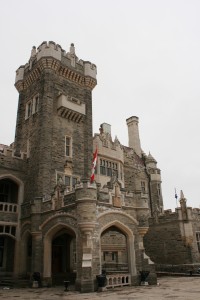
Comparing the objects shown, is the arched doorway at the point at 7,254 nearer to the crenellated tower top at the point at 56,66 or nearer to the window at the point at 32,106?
the window at the point at 32,106

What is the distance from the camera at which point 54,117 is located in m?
25.0

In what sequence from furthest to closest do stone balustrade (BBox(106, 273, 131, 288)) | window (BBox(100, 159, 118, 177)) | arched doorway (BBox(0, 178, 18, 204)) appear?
window (BBox(100, 159, 118, 177)) < arched doorway (BBox(0, 178, 18, 204)) < stone balustrade (BBox(106, 273, 131, 288))

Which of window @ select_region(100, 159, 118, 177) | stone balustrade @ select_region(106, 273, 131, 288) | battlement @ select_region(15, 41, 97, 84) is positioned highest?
battlement @ select_region(15, 41, 97, 84)

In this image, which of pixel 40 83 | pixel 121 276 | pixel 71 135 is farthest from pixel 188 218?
pixel 40 83

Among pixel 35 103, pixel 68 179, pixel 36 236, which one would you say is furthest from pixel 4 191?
pixel 35 103

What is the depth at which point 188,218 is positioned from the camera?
86.7 feet

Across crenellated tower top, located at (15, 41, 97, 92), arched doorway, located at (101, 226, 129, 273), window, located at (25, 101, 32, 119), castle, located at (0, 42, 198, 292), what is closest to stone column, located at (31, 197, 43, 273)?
castle, located at (0, 42, 198, 292)

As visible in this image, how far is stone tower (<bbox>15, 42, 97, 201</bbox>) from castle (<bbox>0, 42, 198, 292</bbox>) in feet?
0.29

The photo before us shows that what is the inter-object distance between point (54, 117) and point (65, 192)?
28.5 feet

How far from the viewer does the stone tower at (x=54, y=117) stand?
2309 centimetres

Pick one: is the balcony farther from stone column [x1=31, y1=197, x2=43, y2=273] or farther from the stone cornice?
stone column [x1=31, y1=197, x2=43, y2=273]

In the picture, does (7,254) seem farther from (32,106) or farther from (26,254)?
(32,106)

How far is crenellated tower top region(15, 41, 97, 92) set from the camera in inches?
1022

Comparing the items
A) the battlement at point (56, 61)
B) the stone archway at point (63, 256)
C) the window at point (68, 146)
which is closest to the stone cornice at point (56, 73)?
the battlement at point (56, 61)
